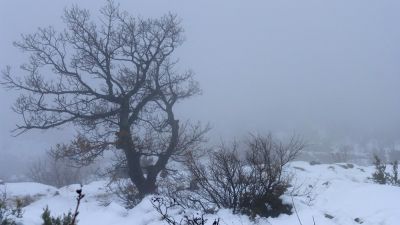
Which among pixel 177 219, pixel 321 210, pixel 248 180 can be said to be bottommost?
pixel 321 210

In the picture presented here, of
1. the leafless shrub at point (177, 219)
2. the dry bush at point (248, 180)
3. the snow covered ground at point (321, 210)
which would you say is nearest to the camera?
the leafless shrub at point (177, 219)

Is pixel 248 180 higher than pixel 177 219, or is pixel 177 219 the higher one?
pixel 248 180

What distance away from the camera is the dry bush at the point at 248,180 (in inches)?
436

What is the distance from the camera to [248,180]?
11273 millimetres

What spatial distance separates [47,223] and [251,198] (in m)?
6.85

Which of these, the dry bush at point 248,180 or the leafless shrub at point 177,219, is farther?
the dry bush at point 248,180

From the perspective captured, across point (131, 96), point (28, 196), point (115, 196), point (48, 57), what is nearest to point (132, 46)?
point (131, 96)

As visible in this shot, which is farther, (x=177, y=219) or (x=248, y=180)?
(x=248, y=180)

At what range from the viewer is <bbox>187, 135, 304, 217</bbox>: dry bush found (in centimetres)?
1109

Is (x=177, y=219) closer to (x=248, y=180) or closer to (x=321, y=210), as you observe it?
(x=248, y=180)

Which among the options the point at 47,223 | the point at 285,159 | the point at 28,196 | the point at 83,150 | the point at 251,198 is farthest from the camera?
the point at 28,196

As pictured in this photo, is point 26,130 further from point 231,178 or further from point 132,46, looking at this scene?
point 231,178

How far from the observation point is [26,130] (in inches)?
686

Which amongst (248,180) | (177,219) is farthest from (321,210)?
(177,219)
